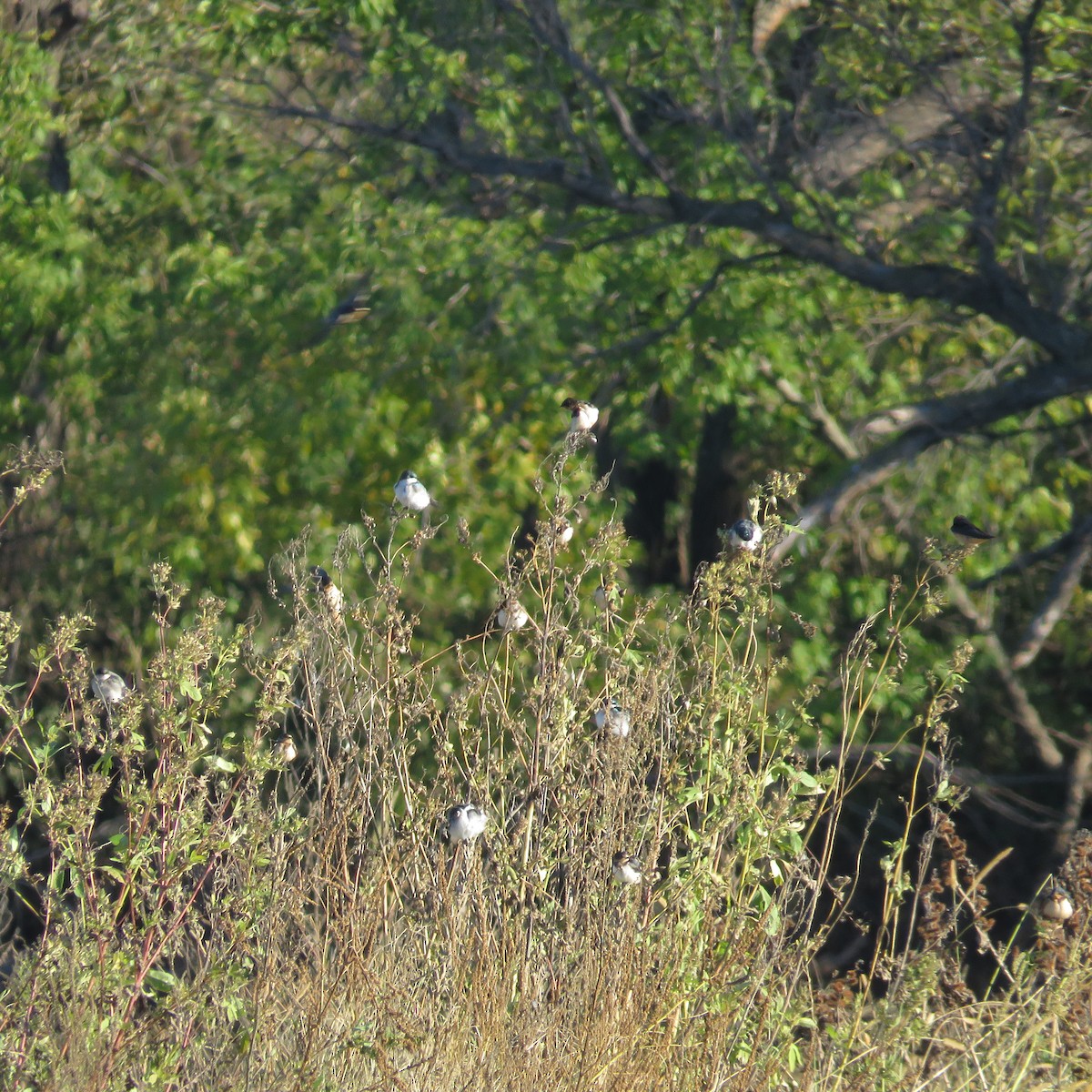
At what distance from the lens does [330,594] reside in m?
3.70

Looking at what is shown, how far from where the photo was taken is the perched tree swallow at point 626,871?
3.31 m

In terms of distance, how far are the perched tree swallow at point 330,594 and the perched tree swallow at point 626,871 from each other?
2.70ft

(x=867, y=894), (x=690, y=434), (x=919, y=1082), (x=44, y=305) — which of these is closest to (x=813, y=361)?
(x=690, y=434)

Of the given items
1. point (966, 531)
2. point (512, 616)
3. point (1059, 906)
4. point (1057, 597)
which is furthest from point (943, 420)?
point (512, 616)

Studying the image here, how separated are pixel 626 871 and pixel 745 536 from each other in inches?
30.6

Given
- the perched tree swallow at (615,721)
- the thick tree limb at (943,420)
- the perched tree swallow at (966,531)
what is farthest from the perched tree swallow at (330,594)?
the thick tree limb at (943,420)

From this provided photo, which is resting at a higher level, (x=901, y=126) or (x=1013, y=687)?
(x=901, y=126)

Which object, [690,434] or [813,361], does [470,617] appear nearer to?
[690,434]

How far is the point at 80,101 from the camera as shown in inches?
386

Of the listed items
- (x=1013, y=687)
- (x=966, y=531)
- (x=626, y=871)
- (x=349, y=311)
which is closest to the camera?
(x=626, y=871)

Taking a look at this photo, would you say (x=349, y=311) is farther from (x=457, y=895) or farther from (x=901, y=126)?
(x=457, y=895)

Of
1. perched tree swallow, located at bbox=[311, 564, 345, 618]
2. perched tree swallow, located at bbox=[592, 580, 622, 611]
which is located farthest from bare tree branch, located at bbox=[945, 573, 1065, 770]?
perched tree swallow, located at bbox=[311, 564, 345, 618]

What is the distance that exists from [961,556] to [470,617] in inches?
204

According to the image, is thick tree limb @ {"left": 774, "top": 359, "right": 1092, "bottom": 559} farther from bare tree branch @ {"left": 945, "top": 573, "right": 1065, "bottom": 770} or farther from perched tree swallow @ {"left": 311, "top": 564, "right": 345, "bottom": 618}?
perched tree swallow @ {"left": 311, "top": 564, "right": 345, "bottom": 618}
